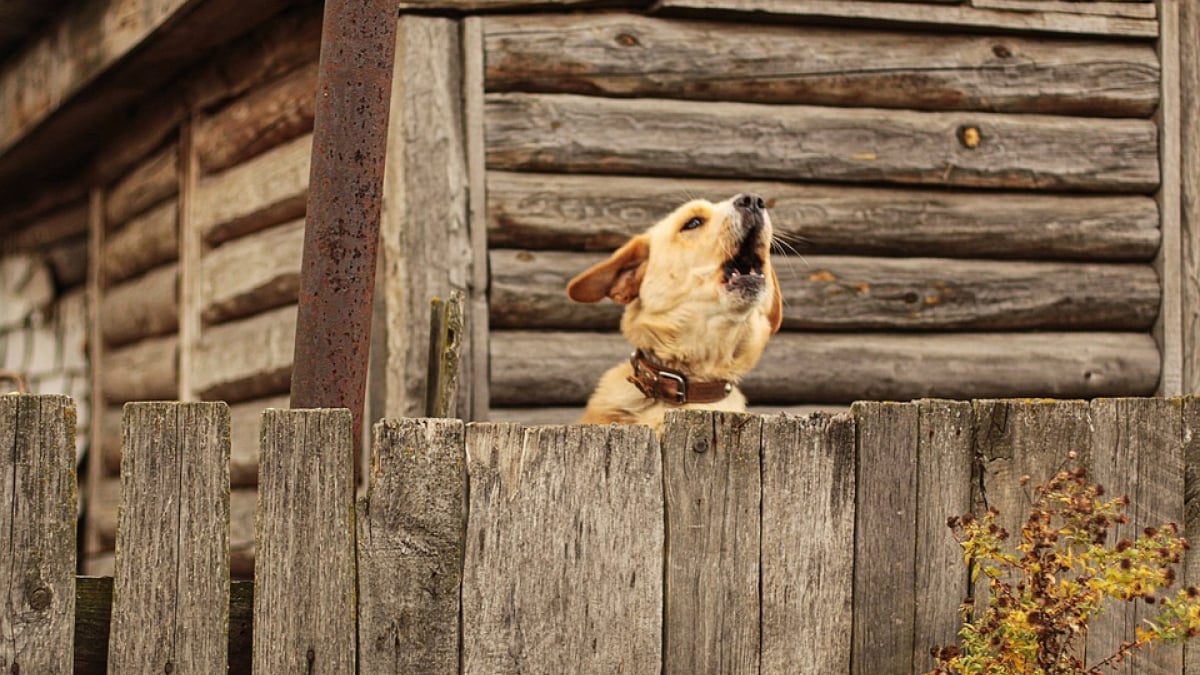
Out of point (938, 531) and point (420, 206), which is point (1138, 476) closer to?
point (938, 531)

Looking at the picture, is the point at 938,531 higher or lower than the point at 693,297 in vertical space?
lower

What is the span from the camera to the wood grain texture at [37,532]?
88.2 inches

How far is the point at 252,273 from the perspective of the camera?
6074mm

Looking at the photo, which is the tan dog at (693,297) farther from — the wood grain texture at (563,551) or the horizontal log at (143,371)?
the horizontal log at (143,371)

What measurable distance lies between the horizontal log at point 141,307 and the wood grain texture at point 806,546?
5.36 m

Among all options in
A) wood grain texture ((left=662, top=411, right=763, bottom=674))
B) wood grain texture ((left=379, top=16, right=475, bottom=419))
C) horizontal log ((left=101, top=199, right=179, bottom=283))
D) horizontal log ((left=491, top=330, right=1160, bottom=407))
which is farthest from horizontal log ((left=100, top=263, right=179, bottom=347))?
wood grain texture ((left=662, top=411, right=763, bottom=674))

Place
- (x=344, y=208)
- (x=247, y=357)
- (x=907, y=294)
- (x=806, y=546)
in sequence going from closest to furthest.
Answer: (x=806, y=546) < (x=344, y=208) < (x=907, y=294) < (x=247, y=357)

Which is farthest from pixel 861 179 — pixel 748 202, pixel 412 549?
pixel 412 549

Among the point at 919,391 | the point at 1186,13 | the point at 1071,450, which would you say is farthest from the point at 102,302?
the point at 1071,450

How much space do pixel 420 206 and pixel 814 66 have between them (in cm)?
185

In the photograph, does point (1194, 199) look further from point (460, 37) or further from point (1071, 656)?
point (1071, 656)

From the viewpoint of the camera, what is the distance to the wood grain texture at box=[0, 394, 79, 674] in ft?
7.35

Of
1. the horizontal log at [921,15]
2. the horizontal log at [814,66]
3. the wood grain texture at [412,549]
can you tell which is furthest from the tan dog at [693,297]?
the wood grain texture at [412,549]

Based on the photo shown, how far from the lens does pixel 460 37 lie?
5.13 metres
